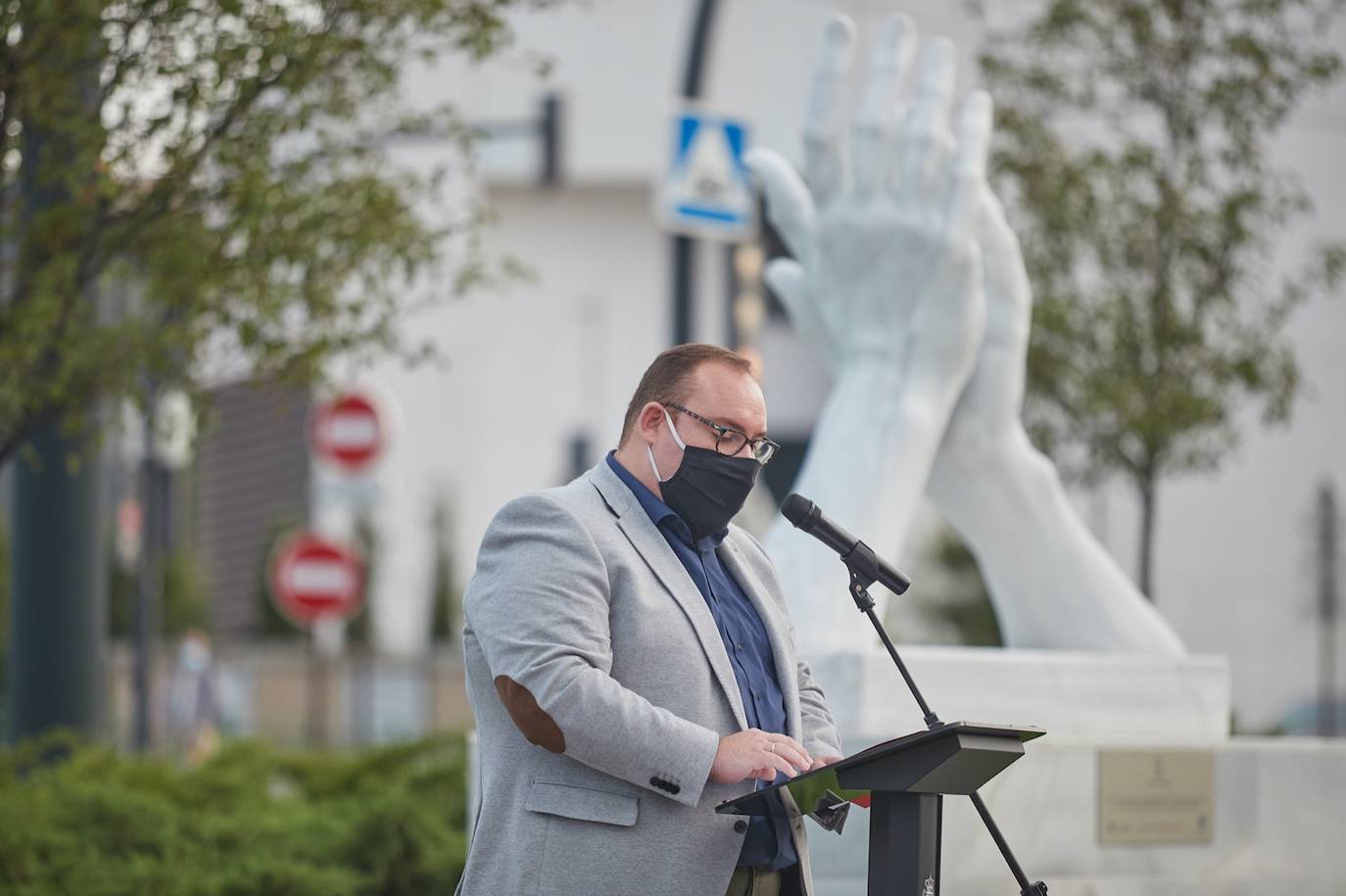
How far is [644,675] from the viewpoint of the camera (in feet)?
11.7

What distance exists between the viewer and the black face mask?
369 cm

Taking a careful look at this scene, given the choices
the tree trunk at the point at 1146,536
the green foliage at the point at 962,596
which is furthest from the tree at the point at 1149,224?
the green foliage at the point at 962,596

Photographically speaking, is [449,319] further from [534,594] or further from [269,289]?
[534,594]

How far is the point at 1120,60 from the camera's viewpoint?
11.6m

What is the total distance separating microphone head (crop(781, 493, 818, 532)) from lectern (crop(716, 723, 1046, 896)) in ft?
1.55

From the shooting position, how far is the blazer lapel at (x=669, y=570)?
11.9 feet

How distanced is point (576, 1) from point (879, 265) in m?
1.59

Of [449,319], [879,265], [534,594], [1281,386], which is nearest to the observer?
[534,594]

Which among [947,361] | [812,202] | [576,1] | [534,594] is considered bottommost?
[534,594]

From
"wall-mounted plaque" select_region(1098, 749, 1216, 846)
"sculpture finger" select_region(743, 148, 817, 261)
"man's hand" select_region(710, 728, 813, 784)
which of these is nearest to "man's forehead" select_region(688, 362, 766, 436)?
"man's hand" select_region(710, 728, 813, 784)

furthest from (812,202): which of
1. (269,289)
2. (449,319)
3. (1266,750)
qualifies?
(449,319)

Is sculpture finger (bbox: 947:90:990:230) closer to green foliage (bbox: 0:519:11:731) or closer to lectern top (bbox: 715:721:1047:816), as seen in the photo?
lectern top (bbox: 715:721:1047:816)

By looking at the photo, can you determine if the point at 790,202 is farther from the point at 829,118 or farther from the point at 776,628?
the point at 776,628

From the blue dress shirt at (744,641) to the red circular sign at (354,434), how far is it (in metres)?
11.6
